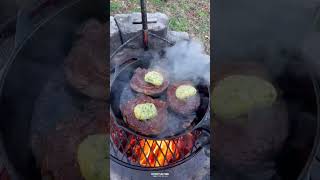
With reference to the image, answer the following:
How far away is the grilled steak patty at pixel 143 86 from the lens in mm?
1357

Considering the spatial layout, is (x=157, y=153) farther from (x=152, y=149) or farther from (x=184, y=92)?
(x=184, y=92)

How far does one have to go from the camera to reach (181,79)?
4.71 ft

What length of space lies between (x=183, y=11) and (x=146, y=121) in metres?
0.42

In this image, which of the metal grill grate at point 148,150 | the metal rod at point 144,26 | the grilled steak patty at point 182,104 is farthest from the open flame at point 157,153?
the metal rod at point 144,26

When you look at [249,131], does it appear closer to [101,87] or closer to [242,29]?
[242,29]

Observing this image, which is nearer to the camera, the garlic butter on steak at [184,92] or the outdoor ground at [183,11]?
the garlic butter on steak at [184,92]

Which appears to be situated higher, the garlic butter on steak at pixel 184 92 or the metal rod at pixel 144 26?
the metal rod at pixel 144 26

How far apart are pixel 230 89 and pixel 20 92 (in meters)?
0.53

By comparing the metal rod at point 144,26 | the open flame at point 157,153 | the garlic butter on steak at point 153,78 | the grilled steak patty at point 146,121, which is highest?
the metal rod at point 144,26

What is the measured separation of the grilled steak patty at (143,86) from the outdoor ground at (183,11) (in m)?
0.23

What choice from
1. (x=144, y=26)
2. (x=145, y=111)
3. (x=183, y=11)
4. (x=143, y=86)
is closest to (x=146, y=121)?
(x=145, y=111)

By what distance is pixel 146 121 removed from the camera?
1274 millimetres

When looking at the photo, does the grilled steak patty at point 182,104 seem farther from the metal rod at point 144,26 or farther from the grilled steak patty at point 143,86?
the metal rod at point 144,26

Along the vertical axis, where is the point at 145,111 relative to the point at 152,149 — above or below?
above
